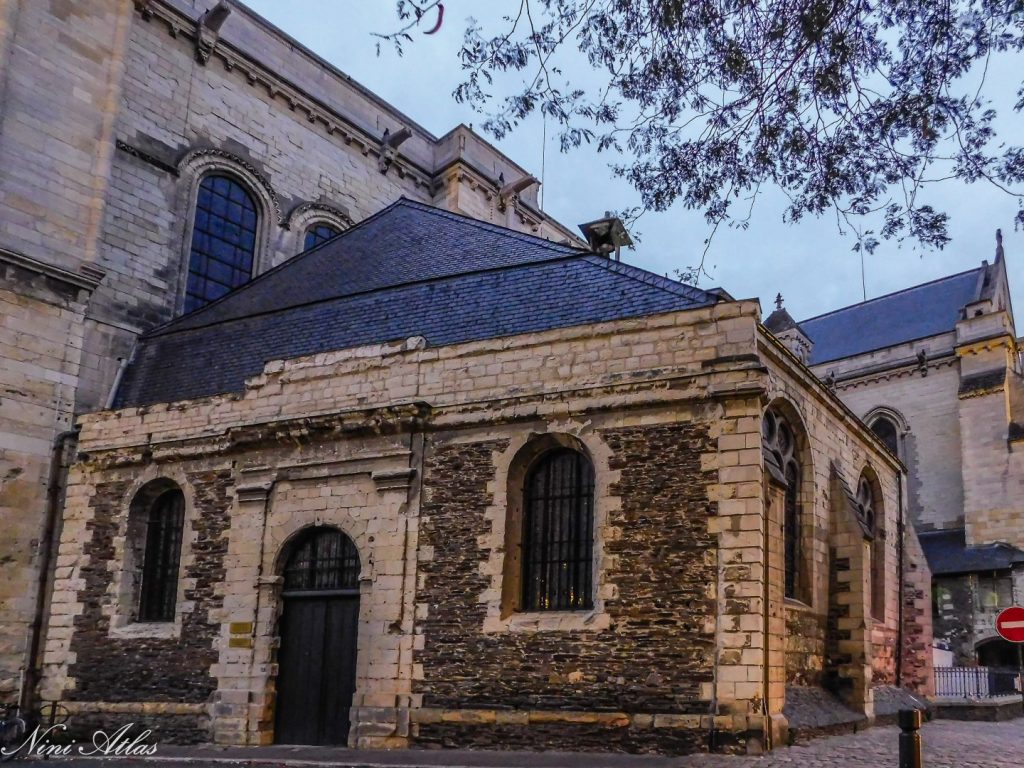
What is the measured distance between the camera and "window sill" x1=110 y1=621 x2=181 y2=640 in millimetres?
14547

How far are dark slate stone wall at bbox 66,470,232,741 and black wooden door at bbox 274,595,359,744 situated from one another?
3.64 feet

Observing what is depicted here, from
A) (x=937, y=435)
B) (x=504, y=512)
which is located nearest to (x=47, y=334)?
(x=504, y=512)

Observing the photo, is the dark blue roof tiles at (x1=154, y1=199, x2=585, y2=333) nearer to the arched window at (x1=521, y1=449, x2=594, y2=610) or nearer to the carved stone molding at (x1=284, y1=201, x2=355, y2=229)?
the carved stone molding at (x1=284, y1=201, x2=355, y2=229)

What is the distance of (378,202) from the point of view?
2531cm

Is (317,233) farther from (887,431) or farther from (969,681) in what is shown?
(887,431)

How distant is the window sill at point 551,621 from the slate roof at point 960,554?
19.3 meters

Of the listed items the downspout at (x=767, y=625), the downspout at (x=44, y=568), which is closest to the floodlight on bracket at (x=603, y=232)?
the downspout at (x=767, y=625)

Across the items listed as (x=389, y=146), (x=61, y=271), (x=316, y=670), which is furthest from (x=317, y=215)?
(x=316, y=670)

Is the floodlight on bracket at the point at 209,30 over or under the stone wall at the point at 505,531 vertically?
over

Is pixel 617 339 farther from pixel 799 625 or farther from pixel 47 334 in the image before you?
pixel 47 334

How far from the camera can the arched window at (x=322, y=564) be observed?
44.5 feet

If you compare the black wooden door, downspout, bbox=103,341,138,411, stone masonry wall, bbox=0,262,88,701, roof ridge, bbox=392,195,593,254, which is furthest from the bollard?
downspout, bbox=103,341,138,411

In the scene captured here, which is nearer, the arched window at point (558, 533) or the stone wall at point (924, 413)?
the arched window at point (558, 533)

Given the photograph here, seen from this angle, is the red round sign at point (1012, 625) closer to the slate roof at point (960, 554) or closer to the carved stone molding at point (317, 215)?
the slate roof at point (960, 554)
